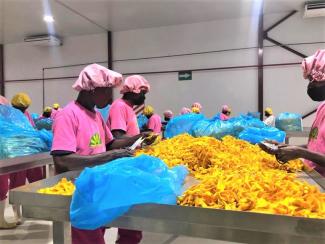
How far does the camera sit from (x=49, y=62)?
11.5 meters

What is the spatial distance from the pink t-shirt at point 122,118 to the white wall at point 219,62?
643 centimetres

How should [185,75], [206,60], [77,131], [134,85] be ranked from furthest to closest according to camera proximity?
[185,75] → [206,60] → [134,85] → [77,131]

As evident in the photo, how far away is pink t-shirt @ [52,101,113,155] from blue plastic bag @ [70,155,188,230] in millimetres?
675

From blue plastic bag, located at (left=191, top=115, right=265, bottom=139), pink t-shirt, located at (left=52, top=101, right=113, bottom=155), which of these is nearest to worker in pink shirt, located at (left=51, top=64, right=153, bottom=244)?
pink t-shirt, located at (left=52, top=101, right=113, bottom=155)

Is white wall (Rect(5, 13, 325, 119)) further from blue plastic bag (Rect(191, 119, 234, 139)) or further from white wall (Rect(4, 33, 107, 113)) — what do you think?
blue plastic bag (Rect(191, 119, 234, 139))

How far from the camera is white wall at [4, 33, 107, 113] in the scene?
10.8 meters

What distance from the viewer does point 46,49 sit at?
455 inches

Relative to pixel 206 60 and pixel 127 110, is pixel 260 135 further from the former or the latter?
pixel 206 60

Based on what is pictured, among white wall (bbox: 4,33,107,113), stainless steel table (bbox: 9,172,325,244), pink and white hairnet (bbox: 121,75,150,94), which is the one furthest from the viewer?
white wall (bbox: 4,33,107,113)

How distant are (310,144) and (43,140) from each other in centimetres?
262

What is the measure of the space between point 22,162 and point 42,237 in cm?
146

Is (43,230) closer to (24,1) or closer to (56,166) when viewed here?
(56,166)

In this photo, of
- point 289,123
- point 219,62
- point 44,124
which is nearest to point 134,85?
point 289,123

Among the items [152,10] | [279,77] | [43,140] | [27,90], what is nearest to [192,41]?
[152,10]
